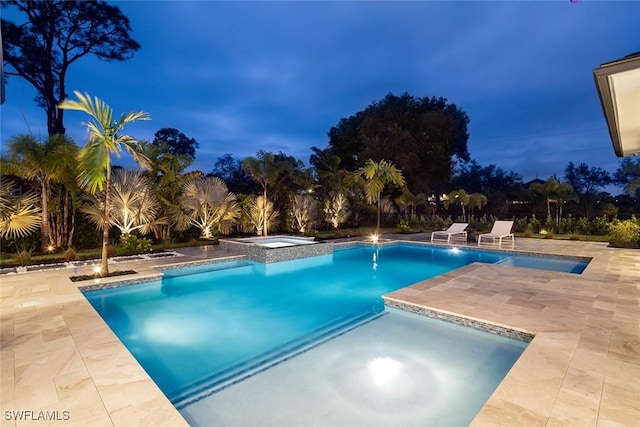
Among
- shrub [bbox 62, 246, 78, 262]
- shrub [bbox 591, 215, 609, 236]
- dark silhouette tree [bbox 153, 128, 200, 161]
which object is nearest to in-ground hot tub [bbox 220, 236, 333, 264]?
shrub [bbox 62, 246, 78, 262]

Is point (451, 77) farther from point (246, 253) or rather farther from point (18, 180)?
point (18, 180)

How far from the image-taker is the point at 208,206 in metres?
12.2

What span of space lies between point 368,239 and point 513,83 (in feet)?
146

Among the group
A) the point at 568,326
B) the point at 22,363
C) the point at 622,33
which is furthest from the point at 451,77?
the point at 22,363

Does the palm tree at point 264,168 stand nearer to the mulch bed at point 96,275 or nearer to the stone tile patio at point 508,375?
the mulch bed at point 96,275

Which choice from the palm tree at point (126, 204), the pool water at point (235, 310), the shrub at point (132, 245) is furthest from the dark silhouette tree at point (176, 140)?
the pool water at point (235, 310)

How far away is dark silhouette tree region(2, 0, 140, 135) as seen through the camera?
1476 cm

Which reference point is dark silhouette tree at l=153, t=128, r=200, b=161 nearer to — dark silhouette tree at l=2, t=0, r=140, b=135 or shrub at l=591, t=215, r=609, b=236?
dark silhouette tree at l=2, t=0, r=140, b=135

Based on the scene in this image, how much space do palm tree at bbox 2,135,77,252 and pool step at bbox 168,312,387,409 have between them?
8142mm

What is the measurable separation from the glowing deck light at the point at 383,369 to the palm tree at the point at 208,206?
9793mm

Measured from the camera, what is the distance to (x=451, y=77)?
40.5 metres

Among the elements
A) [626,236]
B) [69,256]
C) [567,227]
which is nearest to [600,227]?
[567,227]

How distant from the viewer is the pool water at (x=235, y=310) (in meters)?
3.85

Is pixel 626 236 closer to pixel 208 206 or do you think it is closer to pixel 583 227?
pixel 583 227
